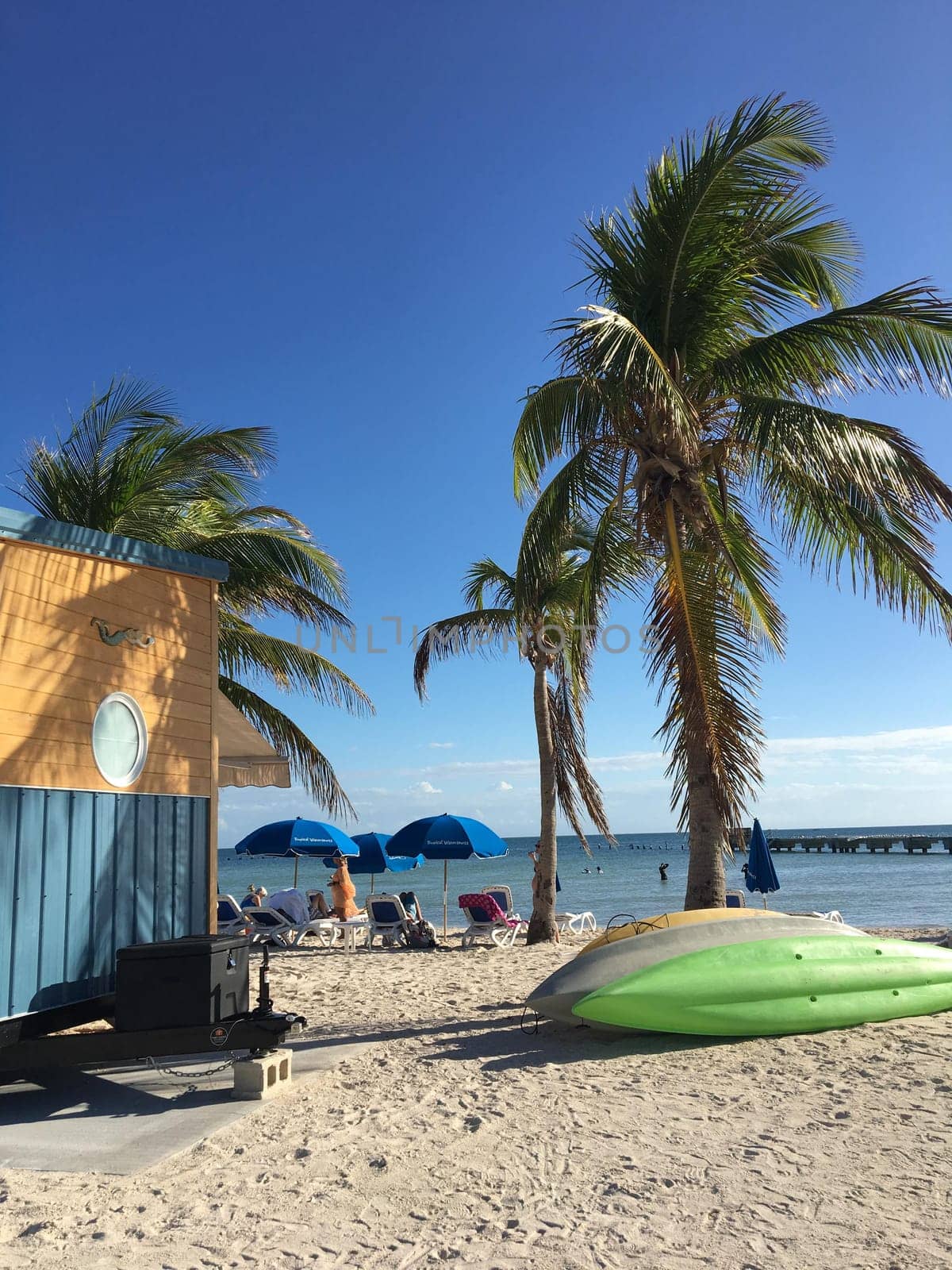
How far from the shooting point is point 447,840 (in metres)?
15.0

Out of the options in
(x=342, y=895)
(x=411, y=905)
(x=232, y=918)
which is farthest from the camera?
(x=411, y=905)

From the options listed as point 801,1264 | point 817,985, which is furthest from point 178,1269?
point 817,985

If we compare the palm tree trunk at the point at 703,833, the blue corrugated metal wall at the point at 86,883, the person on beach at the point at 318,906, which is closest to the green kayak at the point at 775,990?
the palm tree trunk at the point at 703,833

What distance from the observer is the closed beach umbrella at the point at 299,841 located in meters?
15.8

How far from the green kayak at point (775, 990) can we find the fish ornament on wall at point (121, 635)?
392cm

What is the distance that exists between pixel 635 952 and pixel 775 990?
99 cm

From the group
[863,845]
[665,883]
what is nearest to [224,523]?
[665,883]

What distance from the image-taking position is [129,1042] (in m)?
5.56

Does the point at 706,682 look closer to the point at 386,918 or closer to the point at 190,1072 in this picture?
the point at 190,1072

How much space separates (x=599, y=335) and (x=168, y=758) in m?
4.47

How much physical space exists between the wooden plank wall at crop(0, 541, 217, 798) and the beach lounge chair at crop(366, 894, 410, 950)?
7.38 m

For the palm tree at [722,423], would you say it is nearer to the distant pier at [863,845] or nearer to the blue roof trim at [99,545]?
the blue roof trim at [99,545]

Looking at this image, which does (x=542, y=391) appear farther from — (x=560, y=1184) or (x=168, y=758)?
(x=560, y=1184)

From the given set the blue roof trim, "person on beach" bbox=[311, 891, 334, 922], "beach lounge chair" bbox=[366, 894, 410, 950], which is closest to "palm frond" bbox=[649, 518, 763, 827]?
the blue roof trim
